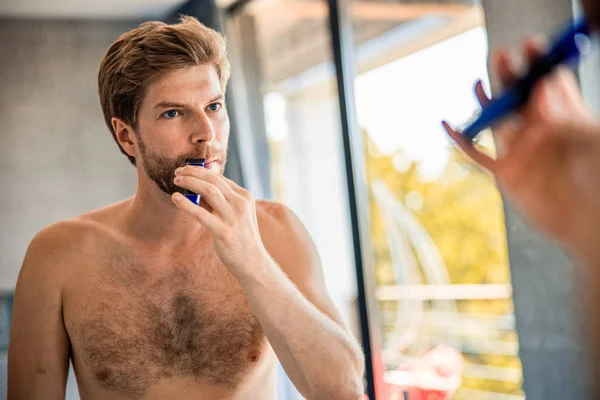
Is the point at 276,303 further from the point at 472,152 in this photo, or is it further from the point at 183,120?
the point at 472,152

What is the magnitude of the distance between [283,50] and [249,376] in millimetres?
2673

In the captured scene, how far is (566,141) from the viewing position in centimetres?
37

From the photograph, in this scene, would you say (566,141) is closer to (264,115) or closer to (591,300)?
(591,300)

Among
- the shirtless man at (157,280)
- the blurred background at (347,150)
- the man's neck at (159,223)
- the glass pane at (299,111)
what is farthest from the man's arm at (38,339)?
the glass pane at (299,111)

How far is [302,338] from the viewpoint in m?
1.18

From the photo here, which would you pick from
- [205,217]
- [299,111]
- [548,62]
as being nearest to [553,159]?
[548,62]

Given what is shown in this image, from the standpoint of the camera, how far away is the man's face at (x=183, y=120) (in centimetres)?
136

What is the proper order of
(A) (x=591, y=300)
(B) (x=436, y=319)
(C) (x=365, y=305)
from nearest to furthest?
1. (A) (x=591, y=300)
2. (C) (x=365, y=305)
3. (B) (x=436, y=319)

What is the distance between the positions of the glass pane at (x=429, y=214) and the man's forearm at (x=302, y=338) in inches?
62.1

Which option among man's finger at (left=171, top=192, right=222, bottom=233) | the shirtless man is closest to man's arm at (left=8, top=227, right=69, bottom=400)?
the shirtless man

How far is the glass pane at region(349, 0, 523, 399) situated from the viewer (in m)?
3.03

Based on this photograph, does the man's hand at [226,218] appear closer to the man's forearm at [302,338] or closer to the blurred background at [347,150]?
the man's forearm at [302,338]

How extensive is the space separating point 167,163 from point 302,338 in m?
0.50

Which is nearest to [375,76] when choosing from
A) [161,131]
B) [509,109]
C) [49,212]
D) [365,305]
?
[365,305]
